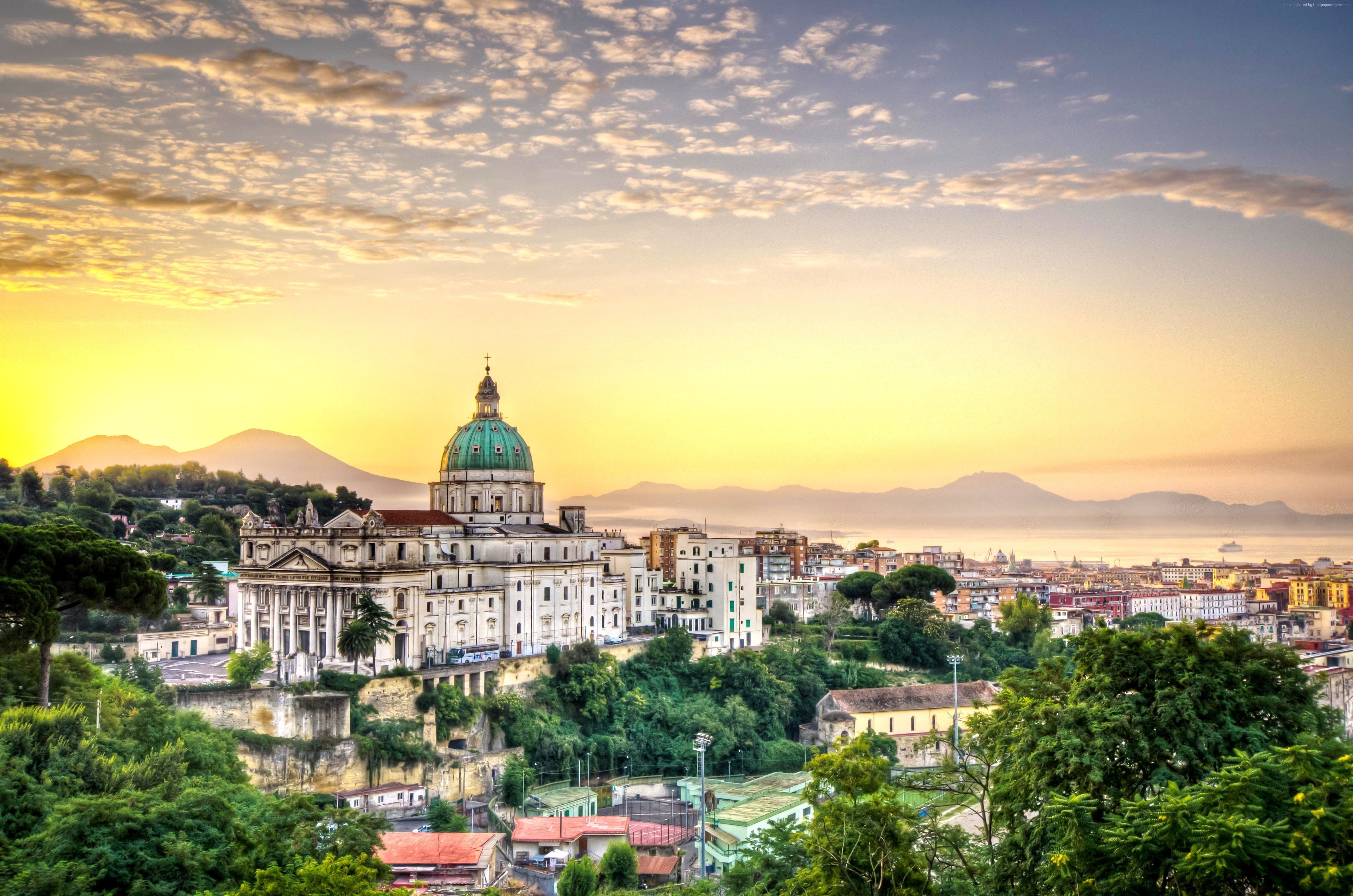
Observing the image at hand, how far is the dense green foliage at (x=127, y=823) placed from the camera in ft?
62.3

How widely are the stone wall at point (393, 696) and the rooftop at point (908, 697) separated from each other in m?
19.9

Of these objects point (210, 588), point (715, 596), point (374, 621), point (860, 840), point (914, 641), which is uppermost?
point (210, 588)

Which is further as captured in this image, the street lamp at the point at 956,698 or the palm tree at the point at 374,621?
the street lamp at the point at 956,698

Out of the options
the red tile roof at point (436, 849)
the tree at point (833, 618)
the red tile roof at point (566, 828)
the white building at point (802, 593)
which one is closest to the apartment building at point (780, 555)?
the white building at point (802, 593)

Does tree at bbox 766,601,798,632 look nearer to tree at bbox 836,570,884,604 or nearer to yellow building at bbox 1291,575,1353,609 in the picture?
tree at bbox 836,570,884,604

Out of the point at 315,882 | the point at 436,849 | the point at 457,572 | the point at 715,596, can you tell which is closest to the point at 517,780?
the point at 436,849

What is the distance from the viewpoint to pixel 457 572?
52.3 m

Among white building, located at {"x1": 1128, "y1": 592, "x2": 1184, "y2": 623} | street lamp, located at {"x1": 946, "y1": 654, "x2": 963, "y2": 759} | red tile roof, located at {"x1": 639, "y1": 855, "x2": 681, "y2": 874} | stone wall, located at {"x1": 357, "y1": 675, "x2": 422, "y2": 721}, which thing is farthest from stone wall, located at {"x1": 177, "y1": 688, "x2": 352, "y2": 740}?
white building, located at {"x1": 1128, "y1": 592, "x2": 1184, "y2": 623}

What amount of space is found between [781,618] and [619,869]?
A: 4112 cm

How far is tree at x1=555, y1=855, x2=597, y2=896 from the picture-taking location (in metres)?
29.0

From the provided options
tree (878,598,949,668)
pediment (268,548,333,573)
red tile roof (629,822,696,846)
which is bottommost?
red tile roof (629,822,696,846)

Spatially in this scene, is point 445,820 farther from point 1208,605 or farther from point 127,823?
point 1208,605

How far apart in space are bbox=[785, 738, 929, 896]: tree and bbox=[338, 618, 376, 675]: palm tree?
2740 centimetres

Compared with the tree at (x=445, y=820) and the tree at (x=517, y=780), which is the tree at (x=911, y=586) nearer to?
the tree at (x=517, y=780)
